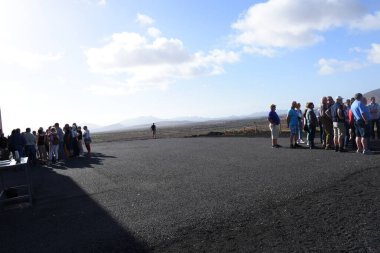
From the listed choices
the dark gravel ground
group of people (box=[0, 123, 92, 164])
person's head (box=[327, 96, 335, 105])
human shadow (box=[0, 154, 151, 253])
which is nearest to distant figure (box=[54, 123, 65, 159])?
group of people (box=[0, 123, 92, 164])

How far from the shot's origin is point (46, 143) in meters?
20.8

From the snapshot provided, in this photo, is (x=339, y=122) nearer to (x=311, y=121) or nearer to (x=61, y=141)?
(x=311, y=121)

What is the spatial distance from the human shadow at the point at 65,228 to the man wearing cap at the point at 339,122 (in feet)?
30.4

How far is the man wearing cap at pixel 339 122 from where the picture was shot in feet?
44.7

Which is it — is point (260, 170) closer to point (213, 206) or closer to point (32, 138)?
point (213, 206)

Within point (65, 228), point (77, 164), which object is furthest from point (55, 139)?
point (65, 228)

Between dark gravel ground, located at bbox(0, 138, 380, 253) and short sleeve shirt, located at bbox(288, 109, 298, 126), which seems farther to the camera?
short sleeve shirt, located at bbox(288, 109, 298, 126)

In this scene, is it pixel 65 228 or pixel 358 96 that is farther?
pixel 358 96

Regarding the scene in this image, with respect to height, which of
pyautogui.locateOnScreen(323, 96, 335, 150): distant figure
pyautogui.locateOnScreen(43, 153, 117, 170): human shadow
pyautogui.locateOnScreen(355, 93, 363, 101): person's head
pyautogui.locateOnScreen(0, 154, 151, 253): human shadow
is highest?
pyautogui.locateOnScreen(355, 93, 363, 101): person's head

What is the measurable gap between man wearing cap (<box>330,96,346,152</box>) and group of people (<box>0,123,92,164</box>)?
43.7 ft

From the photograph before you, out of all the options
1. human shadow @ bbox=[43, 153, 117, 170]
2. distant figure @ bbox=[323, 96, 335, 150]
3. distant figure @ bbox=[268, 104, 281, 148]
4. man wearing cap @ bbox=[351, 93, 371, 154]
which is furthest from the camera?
distant figure @ bbox=[268, 104, 281, 148]

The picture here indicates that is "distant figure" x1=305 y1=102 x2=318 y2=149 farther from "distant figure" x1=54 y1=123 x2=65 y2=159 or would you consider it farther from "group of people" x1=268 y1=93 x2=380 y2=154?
"distant figure" x1=54 y1=123 x2=65 y2=159

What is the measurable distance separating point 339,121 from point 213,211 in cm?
842

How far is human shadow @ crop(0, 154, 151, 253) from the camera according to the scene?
19.4 feet
